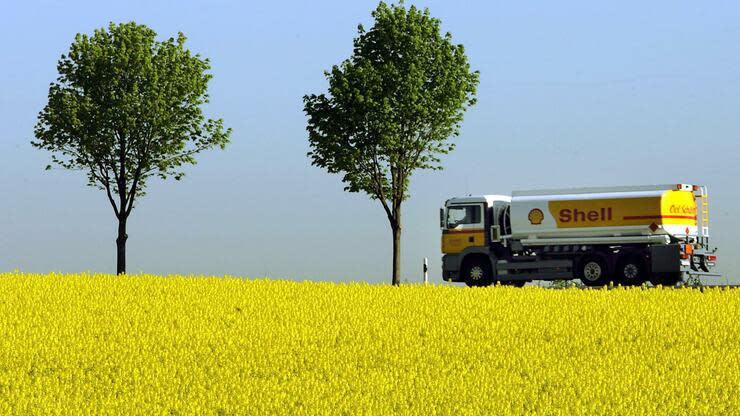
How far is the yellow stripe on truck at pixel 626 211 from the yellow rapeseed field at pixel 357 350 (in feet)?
29.7

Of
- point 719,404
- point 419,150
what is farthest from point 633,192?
point 719,404

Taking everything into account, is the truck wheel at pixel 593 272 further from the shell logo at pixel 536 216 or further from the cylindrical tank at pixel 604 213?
the shell logo at pixel 536 216

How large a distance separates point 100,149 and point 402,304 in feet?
75.9

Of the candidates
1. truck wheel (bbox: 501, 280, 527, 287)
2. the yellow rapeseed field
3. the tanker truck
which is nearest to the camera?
Result: the yellow rapeseed field

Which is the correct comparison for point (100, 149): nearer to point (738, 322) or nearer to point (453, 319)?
point (453, 319)

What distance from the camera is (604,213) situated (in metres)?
35.0

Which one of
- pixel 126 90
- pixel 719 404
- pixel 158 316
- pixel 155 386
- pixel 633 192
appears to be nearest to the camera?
pixel 719 404

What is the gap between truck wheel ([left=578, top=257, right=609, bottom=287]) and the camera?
35.1m

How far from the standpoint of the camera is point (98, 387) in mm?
14141

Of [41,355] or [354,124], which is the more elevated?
[354,124]

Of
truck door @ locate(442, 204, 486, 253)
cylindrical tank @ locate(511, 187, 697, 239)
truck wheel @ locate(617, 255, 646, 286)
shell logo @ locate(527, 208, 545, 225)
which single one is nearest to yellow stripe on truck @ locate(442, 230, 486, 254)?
truck door @ locate(442, 204, 486, 253)

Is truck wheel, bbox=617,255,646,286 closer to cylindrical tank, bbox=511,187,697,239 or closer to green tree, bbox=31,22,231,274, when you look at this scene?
cylindrical tank, bbox=511,187,697,239

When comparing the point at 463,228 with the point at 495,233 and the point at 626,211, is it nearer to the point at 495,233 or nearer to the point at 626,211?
the point at 495,233

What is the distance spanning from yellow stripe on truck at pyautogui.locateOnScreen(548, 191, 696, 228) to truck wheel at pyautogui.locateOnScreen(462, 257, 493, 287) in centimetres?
309
